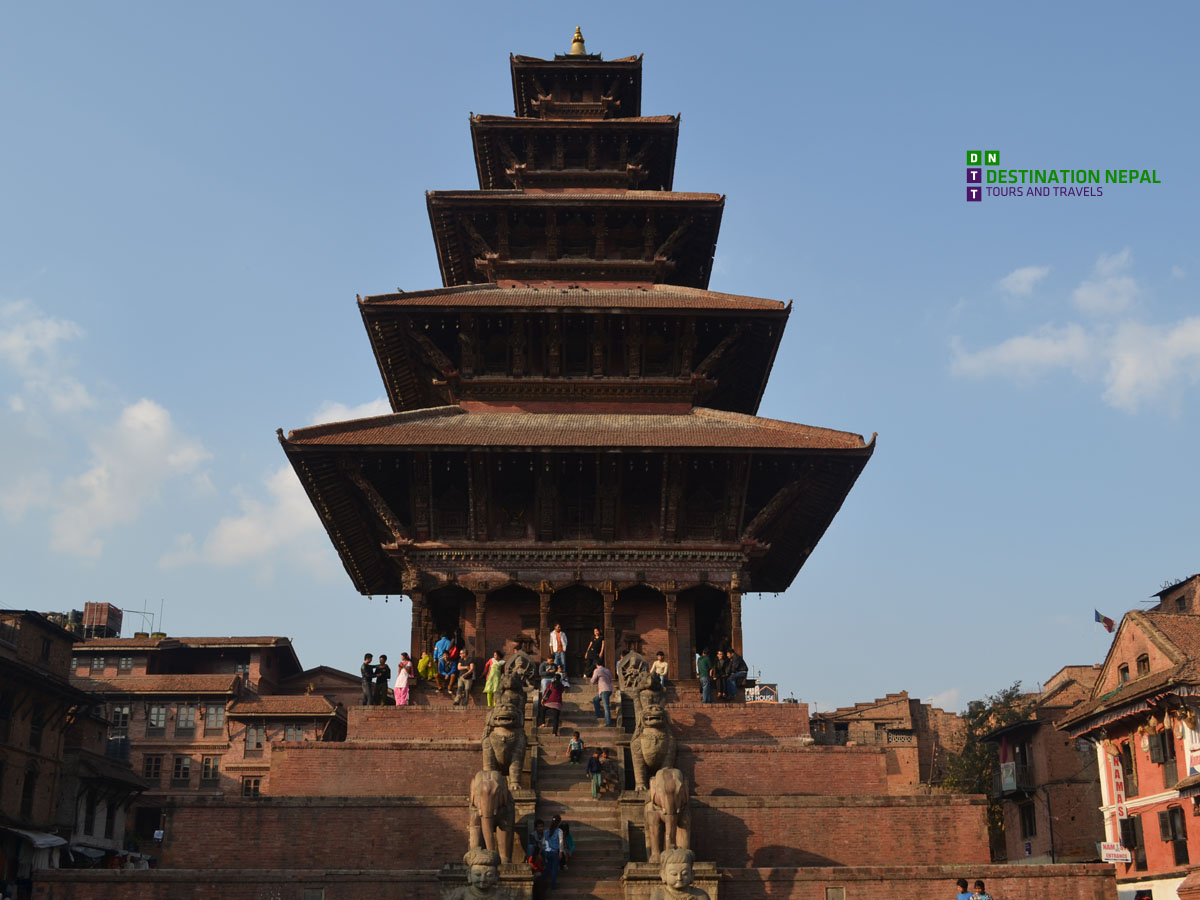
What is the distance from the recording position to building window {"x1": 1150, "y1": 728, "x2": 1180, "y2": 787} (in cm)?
3862

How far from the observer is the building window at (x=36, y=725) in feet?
167

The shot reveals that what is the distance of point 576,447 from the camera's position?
26125mm

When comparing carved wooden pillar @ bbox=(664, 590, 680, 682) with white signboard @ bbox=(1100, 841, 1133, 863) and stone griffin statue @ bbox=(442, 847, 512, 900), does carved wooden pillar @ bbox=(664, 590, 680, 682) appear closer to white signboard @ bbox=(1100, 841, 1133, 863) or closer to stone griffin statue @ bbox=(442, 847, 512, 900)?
stone griffin statue @ bbox=(442, 847, 512, 900)

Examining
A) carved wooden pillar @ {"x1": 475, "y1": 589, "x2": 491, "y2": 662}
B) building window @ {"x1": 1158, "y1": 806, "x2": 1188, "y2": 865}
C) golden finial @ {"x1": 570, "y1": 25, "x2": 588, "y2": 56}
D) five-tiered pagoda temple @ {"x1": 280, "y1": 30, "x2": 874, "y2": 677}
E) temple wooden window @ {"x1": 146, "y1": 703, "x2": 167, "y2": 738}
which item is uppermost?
golden finial @ {"x1": 570, "y1": 25, "x2": 588, "y2": 56}

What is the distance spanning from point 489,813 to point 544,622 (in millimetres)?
10034

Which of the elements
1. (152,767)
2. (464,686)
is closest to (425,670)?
(464,686)

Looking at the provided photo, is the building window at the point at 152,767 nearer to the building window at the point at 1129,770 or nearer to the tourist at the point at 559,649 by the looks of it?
the tourist at the point at 559,649

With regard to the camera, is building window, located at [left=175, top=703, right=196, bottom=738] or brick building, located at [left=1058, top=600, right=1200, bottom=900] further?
building window, located at [left=175, top=703, right=196, bottom=738]

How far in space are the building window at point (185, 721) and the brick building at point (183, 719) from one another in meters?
0.05

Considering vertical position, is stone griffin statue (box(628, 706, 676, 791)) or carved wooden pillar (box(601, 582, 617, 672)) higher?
carved wooden pillar (box(601, 582, 617, 672))

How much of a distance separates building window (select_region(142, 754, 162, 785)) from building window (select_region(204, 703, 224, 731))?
316 cm

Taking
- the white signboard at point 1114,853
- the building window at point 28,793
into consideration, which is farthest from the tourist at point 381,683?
the building window at point 28,793

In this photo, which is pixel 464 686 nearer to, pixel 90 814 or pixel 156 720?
pixel 90 814

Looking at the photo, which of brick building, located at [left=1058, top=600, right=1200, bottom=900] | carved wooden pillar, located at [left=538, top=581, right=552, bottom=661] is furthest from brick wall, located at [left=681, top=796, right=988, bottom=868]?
brick building, located at [left=1058, top=600, right=1200, bottom=900]
